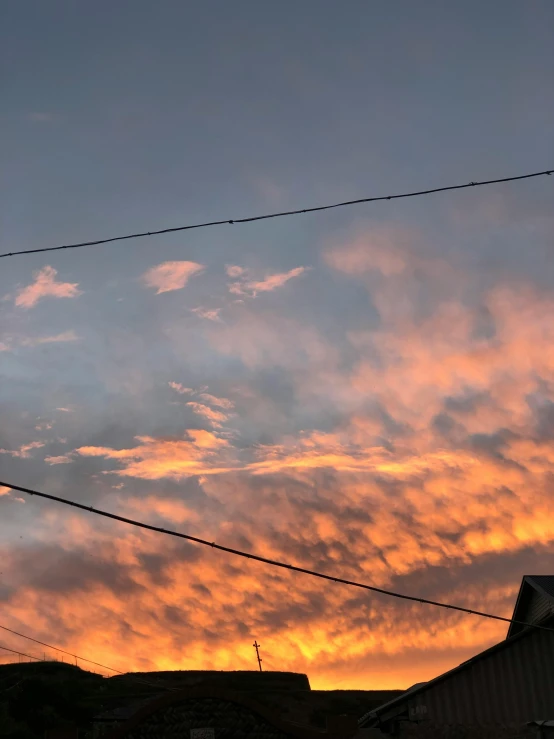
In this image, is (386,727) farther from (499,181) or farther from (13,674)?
(13,674)

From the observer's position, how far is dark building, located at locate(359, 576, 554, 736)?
22.8 meters

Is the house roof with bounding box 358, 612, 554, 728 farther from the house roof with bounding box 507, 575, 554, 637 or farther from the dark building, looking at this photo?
the house roof with bounding box 507, 575, 554, 637

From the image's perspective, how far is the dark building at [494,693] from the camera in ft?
74.8

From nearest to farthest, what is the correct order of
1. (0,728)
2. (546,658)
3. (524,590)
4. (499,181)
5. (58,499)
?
1. (58,499)
2. (499,181)
3. (546,658)
4. (524,590)
5. (0,728)

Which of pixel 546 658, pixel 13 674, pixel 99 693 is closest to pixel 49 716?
pixel 99 693

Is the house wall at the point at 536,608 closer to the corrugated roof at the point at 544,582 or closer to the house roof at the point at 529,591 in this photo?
the house roof at the point at 529,591

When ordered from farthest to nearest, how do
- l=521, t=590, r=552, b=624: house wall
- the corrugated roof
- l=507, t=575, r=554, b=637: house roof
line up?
l=507, t=575, r=554, b=637: house roof
the corrugated roof
l=521, t=590, r=552, b=624: house wall

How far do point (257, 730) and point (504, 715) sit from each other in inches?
375

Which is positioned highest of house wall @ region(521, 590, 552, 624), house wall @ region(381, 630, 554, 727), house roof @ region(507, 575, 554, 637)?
house roof @ region(507, 575, 554, 637)

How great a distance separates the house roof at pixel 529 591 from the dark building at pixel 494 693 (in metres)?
0.17

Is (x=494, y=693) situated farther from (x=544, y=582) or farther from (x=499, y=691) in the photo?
(x=544, y=582)

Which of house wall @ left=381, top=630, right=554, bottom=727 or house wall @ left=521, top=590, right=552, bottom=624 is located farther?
house wall @ left=521, top=590, right=552, bottom=624

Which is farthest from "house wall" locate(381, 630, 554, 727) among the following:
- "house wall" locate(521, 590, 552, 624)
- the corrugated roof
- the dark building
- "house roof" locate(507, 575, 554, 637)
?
"house roof" locate(507, 575, 554, 637)

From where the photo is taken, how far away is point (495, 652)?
23.9 m
